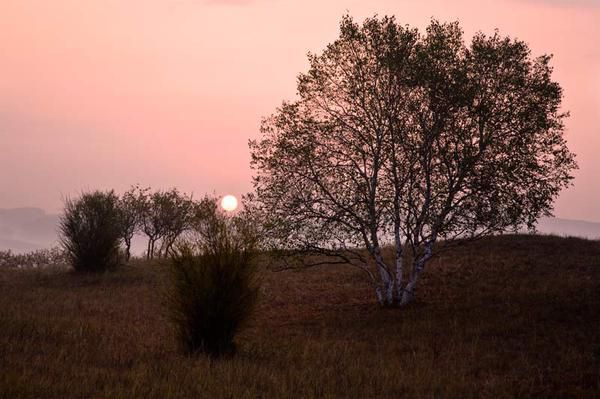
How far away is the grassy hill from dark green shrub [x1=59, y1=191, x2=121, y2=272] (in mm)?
1808

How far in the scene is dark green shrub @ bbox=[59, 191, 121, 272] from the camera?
3647 centimetres

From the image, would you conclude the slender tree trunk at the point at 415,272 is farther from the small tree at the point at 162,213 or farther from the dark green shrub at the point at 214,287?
the small tree at the point at 162,213

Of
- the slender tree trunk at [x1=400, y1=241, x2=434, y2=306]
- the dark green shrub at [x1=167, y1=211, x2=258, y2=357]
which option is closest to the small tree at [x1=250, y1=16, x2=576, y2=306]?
the slender tree trunk at [x1=400, y1=241, x2=434, y2=306]

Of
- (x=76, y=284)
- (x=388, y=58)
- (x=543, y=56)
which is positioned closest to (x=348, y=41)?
(x=388, y=58)

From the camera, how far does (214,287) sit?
15211 millimetres

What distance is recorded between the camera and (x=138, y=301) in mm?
27734

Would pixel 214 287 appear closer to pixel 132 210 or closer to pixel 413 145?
pixel 413 145

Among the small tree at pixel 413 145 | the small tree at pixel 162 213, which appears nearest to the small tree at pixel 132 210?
the small tree at pixel 162 213

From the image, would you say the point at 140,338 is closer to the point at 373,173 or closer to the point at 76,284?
the point at 373,173

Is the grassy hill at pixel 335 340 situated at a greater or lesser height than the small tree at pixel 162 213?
lesser

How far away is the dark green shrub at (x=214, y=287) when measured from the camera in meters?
15.2

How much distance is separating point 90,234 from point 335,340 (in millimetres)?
22147

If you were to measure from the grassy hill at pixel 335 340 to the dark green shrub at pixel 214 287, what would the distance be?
0.82m

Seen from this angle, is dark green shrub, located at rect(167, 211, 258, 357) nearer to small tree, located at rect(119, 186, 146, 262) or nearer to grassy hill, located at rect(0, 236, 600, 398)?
grassy hill, located at rect(0, 236, 600, 398)
